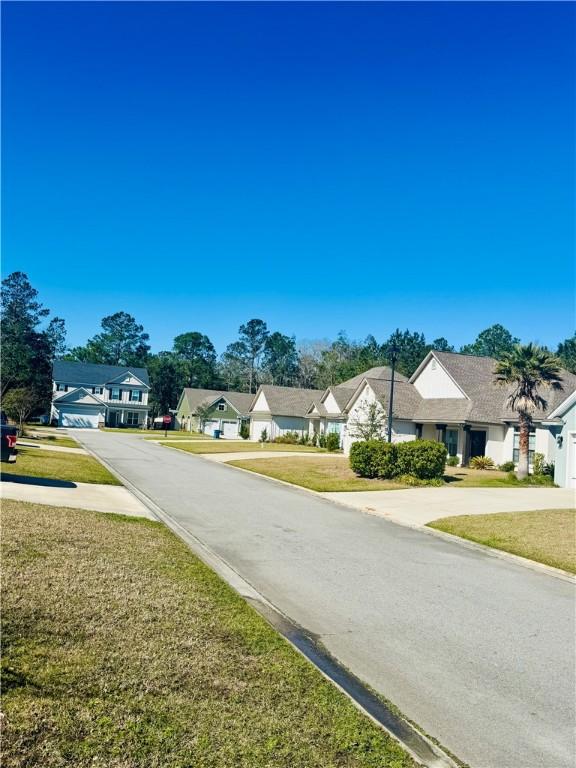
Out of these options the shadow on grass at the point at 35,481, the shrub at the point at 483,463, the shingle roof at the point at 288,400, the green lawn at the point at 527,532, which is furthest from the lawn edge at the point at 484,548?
the shingle roof at the point at 288,400

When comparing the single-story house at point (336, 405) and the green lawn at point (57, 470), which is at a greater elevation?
the single-story house at point (336, 405)

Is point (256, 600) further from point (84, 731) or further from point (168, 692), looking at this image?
point (84, 731)

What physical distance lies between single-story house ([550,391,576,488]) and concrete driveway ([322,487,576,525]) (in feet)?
6.52

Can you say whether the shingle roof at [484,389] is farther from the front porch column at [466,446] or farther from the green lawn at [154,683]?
the green lawn at [154,683]

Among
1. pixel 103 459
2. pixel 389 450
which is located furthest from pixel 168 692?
pixel 103 459

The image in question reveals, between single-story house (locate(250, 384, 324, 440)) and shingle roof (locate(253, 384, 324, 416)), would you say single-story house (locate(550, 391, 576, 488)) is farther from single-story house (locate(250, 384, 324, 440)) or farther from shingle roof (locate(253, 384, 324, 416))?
shingle roof (locate(253, 384, 324, 416))

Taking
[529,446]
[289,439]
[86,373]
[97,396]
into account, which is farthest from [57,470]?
[86,373]

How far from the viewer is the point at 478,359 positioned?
1660 inches

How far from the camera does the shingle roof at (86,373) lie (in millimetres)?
78625

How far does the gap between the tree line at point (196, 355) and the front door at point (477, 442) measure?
2570 centimetres

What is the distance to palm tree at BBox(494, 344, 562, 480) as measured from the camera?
94.1 feet

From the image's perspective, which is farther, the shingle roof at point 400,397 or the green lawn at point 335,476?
the shingle roof at point 400,397

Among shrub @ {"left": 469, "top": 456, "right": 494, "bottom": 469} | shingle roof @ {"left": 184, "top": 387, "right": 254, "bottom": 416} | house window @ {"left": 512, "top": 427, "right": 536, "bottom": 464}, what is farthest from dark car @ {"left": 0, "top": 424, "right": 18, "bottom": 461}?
shingle roof @ {"left": 184, "top": 387, "right": 254, "bottom": 416}

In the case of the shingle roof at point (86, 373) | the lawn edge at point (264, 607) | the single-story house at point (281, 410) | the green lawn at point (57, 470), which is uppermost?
the shingle roof at point (86, 373)
